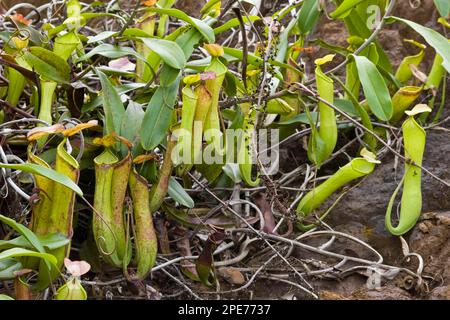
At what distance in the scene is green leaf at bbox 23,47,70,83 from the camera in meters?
1.40

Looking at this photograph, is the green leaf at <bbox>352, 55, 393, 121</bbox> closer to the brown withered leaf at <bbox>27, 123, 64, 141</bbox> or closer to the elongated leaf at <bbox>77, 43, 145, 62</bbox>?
the elongated leaf at <bbox>77, 43, 145, 62</bbox>

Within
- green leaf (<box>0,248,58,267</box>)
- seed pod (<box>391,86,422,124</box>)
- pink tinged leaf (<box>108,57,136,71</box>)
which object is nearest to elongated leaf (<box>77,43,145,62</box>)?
pink tinged leaf (<box>108,57,136,71</box>)

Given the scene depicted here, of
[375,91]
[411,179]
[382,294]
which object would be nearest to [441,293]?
[382,294]

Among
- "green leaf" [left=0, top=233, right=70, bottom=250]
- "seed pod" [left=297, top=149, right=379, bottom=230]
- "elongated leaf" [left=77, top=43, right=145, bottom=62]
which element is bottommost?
"seed pod" [left=297, top=149, right=379, bottom=230]

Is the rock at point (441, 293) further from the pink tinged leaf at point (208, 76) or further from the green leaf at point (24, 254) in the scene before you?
the green leaf at point (24, 254)

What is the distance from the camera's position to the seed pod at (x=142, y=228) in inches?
51.3

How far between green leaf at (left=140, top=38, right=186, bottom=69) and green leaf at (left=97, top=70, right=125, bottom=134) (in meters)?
0.11

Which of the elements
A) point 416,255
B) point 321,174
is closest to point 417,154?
point 416,255

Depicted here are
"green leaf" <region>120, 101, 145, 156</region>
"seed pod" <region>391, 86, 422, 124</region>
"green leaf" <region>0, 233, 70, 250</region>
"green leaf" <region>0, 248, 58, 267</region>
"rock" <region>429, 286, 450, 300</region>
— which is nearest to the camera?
"green leaf" <region>0, 248, 58, 267</region>

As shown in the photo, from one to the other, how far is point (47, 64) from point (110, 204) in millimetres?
343

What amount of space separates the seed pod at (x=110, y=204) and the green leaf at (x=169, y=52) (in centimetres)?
20

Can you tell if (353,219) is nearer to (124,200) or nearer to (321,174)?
(321,174)

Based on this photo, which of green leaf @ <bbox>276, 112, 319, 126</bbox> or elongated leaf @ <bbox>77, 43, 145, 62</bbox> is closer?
elongated leaf @ <bbox>77, 43, 145, 62</bbox>

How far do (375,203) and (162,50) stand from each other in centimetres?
62
